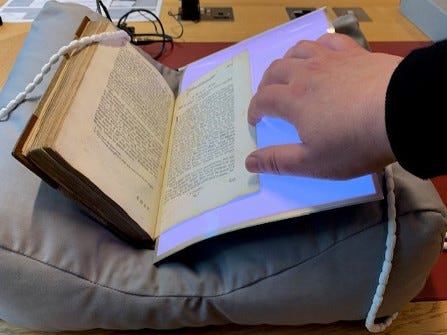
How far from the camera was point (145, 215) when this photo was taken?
1.73ft

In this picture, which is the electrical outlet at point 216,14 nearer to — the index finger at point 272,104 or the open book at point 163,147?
the open book at point 163,147

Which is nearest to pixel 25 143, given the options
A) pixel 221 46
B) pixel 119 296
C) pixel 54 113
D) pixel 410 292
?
pixel 54 113

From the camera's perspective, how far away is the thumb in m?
0.45

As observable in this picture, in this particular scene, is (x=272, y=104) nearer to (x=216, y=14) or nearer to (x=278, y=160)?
(x=278, y=160)

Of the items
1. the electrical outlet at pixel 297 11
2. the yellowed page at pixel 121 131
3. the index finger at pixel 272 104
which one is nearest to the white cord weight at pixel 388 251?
the index finger at pixel 272 104

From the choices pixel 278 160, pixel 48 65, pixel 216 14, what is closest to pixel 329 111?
pixel 278 160

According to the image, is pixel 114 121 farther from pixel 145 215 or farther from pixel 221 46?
pixel 221 46

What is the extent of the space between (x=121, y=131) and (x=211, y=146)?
102 millimetres

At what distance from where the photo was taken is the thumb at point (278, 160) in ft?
1.49

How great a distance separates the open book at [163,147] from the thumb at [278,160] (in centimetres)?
2

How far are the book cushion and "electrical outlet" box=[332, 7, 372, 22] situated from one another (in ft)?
2.20

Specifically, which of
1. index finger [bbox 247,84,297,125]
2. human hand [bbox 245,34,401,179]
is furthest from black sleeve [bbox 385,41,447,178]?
index finger [bbox 247,84,297,125]

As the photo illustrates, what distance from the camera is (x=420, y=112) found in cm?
37

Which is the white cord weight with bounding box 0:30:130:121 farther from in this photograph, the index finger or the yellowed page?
the index finger
